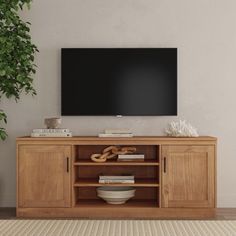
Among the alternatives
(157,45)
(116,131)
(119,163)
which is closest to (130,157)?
(119,163)

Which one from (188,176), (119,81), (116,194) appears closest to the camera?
(188,176)

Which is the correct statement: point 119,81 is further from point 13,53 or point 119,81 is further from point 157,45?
point 13,53

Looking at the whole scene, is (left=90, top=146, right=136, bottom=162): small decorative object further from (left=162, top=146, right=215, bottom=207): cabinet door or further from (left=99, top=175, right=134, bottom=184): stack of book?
(left=162, top=146, right=215, bottom=207): cabinet door

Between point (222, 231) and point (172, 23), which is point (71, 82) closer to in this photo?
point (172, 23)

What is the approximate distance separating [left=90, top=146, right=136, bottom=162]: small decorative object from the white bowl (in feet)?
0.97

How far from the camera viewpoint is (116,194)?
4.61 meters

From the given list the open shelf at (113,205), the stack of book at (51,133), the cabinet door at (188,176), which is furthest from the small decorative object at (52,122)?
the cabinet door at (188,176)

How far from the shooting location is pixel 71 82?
489 cm

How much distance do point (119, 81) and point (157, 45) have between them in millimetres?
504

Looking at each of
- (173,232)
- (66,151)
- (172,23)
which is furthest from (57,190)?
(172,23)

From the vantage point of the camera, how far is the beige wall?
4926 mm

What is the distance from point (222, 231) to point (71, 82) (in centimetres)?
201

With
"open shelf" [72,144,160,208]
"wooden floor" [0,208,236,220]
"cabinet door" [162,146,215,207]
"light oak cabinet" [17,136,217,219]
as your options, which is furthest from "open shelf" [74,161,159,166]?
"wooden floor" [0,208,236,220]

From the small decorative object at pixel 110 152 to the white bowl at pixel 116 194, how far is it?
295 millimetres
